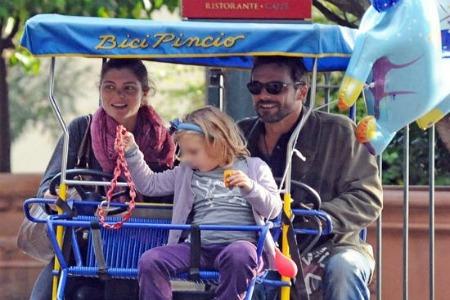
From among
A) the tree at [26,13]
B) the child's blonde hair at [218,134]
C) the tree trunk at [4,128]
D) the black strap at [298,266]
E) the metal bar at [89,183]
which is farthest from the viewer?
the tree trunk at [4,128]

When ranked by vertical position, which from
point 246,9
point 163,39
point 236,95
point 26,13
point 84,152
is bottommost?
point 84,152

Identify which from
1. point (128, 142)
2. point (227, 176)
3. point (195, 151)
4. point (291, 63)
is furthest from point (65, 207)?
point (291, 63)

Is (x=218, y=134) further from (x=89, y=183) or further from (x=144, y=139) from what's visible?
(x=144, y=139)

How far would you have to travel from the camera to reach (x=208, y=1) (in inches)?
285

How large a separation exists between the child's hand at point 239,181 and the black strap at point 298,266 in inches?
16.3

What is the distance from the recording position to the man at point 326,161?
6605 millimetres

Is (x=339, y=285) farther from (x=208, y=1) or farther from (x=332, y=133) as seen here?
(x=208, y=1)

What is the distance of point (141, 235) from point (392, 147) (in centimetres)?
417

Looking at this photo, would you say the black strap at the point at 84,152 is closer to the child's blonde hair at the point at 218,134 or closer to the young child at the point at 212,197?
the young child at the point at 212,197

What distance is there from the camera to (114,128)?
688cm

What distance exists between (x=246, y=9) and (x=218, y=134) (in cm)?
128

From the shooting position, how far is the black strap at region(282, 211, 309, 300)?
6260 millimetres

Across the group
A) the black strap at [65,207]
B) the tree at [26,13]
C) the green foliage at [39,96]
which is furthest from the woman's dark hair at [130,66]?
the green foliage at [39,96]

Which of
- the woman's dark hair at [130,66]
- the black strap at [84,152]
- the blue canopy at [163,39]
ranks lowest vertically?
the black strap at [84,152]
